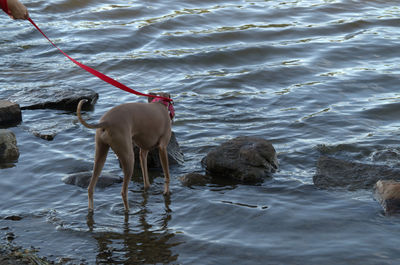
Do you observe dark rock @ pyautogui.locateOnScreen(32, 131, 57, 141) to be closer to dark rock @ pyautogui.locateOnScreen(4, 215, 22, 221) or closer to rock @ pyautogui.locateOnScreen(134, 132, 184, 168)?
rock @ pyautogui.locateOnScreen(134, 132, 184, 168)

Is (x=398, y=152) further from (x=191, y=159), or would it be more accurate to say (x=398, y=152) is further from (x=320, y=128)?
(x=191, y=159)

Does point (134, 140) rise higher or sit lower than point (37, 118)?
higher

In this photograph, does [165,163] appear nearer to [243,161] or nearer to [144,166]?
[144,166]

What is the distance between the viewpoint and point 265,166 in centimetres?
768

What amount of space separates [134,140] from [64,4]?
14.7m

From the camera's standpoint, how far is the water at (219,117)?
19.5ft

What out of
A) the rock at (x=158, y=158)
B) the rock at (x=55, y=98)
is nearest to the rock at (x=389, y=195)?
the rock at (x=158, y=158)

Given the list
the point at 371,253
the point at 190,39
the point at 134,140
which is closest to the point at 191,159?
the point at 134,140

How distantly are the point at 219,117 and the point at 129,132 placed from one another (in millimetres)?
4370

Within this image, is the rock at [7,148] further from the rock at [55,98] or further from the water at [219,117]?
the rock at [55,98]

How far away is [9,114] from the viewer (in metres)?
9.79

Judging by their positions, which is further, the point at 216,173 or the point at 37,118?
the point at 37,118

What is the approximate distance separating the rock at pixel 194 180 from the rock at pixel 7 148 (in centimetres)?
251

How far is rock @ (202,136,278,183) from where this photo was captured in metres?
7.54
